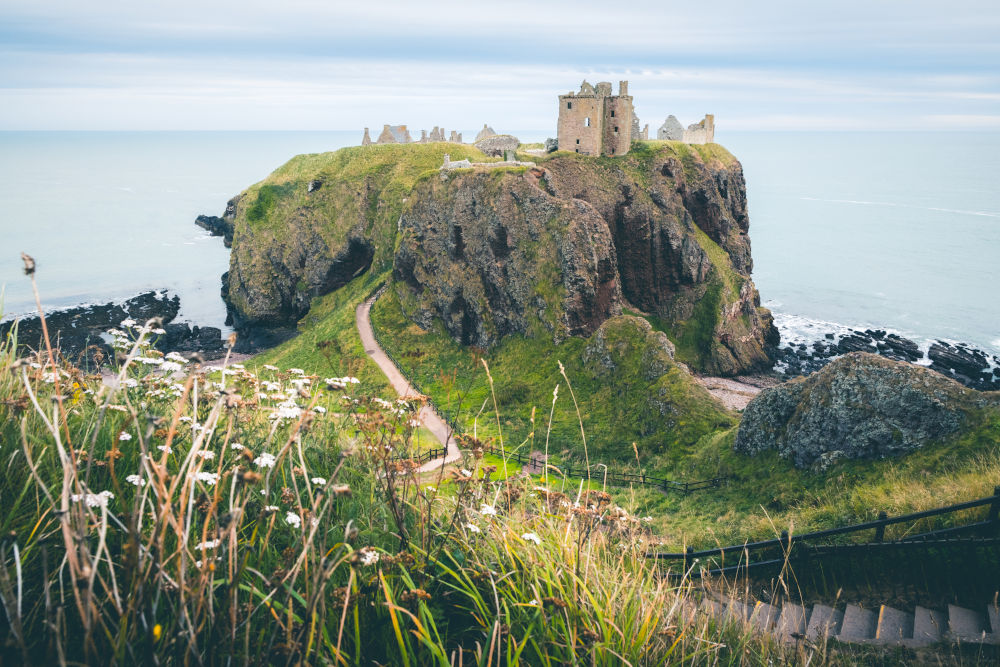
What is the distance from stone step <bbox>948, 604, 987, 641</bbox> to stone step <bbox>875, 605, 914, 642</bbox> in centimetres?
53

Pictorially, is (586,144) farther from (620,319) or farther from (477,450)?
(477,450)

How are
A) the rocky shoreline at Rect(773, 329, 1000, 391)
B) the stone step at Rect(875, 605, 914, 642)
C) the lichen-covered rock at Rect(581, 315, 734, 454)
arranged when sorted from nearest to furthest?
the stone step at Rect(875, 605, 914, 642)
the lichen-covered rock at Rect(581, 315, 734, 454)
the rocky shoreline at Rect(773, 329, 1000, 391)

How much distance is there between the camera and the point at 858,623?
343 inches

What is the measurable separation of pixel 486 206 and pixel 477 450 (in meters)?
43.1

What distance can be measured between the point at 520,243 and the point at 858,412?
29.6m

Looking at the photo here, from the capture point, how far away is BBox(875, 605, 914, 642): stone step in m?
8.02

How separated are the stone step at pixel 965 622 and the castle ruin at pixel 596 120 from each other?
5182cm

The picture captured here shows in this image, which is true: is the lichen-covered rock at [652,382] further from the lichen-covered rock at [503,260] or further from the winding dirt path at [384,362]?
the winding dirt path at [384,362]

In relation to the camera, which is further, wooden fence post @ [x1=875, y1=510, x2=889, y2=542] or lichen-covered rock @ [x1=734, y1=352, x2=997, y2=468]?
lichen-covered rock @ [x1=734, y1=352, x2=997, y2=468]

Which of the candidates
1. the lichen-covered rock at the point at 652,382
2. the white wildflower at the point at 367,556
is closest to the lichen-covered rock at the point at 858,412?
the lichen-covered rock at the point at 652,382

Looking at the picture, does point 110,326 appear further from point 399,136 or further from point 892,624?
point 892,624

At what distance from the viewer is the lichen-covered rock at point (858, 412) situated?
687 inches

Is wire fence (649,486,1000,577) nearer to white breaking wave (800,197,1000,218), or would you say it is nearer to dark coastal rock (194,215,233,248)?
dark coastal rock (194,215,233,248)

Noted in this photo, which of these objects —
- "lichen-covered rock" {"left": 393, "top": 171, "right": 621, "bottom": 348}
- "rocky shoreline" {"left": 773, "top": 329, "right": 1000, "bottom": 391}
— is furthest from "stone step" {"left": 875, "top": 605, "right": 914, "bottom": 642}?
"rocky shoreline" {"left": 773, "top": 329, "right": 1000, "bottom": 391}
